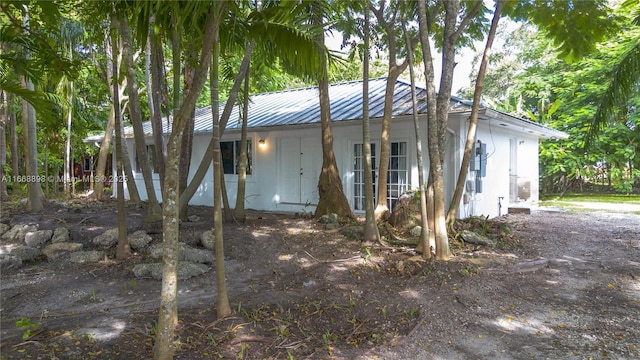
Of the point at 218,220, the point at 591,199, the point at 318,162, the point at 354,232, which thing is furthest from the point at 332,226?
the point at 591,199

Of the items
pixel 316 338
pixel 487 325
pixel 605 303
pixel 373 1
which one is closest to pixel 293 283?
pixel 316 338

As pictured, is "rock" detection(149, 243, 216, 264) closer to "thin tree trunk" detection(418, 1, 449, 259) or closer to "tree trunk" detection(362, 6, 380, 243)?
"tree trunk" detection(362, 6, 380, 243)

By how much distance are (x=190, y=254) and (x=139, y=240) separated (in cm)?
102

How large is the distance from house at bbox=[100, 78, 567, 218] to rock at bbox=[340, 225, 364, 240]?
2429 millimetres

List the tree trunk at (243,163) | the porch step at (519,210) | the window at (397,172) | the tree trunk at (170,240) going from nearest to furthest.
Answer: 1. the tree trunk at (170,240)
2. the tree trunk at (243,163)
3. the window at (397,172)
4. the porch step at (519,210)

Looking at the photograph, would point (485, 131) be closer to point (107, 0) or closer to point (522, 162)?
point (522, 162)

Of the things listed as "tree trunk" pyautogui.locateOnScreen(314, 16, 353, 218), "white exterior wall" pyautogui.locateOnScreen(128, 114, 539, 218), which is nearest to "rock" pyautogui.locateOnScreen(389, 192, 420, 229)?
"tree trunk" pyautogui.locateOnScreen(314, 16, 353, 218)

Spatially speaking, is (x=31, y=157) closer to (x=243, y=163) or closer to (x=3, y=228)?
(x=3, y=228)

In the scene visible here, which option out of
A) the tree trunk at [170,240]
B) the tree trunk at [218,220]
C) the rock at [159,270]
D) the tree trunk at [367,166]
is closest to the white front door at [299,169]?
the tree trunk at [367,166]

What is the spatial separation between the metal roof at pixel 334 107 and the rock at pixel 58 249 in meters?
4.62

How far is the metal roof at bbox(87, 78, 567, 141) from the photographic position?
32.8 ft

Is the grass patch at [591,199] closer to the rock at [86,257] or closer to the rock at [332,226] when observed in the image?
the rock at [332,226]

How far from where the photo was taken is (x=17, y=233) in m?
8.00

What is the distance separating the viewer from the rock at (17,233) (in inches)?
310
